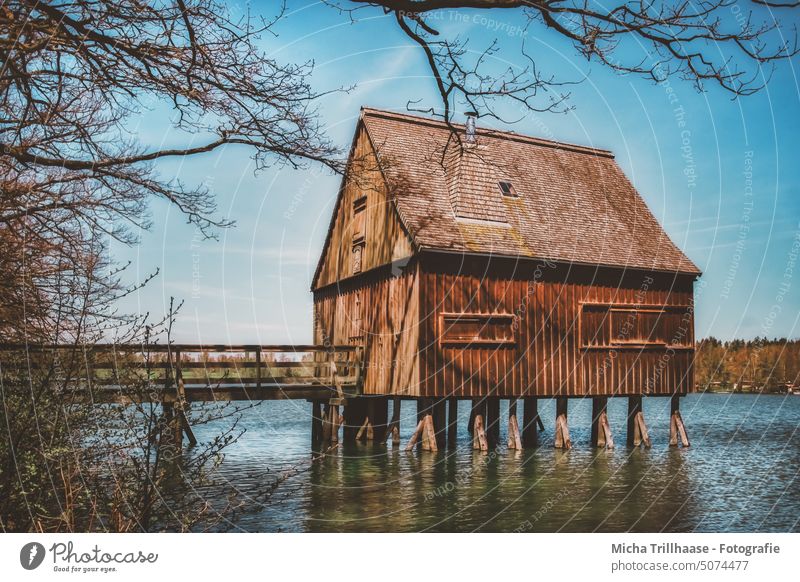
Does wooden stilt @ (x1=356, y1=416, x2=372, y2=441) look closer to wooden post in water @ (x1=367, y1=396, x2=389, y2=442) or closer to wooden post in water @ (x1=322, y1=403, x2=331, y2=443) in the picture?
wooden post in water @ (x1=367, y1=396, x2=389, y2=442)

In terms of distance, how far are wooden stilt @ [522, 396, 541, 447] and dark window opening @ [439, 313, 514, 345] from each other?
295 centimetres

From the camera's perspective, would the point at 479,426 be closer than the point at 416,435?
No

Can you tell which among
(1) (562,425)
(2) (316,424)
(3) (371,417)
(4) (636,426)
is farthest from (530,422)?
(2) (316,424)

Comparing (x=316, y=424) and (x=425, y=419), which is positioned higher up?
(x=425, y=419)

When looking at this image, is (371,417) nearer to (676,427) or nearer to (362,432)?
(362,432)

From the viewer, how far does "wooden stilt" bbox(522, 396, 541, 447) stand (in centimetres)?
2101

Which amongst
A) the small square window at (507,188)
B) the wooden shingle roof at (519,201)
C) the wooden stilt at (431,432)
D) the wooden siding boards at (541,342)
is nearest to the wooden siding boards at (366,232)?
the wooden shingle roof at (519,201)

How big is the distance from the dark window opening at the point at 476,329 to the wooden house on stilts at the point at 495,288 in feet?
0.10

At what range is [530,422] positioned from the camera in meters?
21.2

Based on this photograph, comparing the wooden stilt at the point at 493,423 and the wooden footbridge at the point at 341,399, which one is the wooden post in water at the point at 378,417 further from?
the wooden stilt at the point at 493,423

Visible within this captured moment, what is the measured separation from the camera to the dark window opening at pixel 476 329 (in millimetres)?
17703

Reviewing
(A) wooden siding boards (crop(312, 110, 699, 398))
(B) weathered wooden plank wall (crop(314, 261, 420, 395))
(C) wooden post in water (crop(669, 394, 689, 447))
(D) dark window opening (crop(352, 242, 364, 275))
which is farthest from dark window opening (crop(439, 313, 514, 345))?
(C) wooden post in water (crop(669, 394, 689, 447))

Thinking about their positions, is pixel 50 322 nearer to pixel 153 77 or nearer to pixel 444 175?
pixel 153 77

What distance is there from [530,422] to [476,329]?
4.64 m
